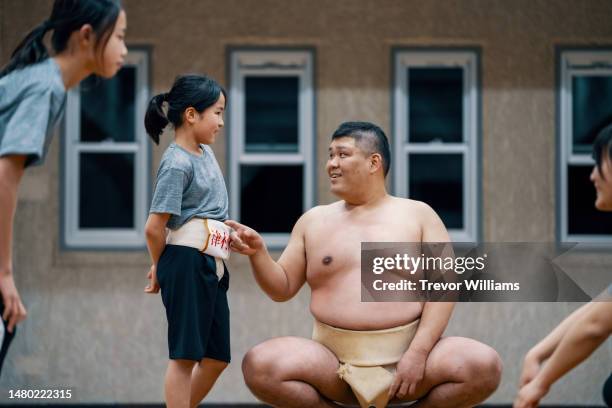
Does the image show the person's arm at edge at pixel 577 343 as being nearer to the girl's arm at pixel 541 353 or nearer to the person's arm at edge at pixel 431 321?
the girl's arm at pixel 541 353

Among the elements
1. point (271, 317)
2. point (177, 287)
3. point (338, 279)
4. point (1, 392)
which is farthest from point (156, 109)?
point (1, 392)

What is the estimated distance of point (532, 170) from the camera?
6820mm

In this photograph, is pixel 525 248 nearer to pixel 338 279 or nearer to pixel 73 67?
pixel 338 279

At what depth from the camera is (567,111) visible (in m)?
6.85

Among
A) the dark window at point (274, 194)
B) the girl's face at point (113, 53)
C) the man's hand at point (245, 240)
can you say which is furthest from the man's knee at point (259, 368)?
A: the dark window at point (274, 194)

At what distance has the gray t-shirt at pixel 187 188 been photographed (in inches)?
146

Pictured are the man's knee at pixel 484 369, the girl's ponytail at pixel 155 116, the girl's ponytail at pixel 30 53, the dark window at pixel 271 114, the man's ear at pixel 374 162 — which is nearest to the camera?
the girl's ponytail at pixel 30 53

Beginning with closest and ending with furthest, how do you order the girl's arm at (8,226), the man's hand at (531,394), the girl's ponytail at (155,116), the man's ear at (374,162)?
the man's hand at (531,394), the girl's arm at (8,226), the girl's ponytail at (155,116), the man's ear at (374,162)

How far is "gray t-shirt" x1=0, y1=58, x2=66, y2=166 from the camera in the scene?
2.97 m

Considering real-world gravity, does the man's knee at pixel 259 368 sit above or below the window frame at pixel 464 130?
below

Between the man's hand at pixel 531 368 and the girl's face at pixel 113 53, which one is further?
the girl's face at pixel 113 53

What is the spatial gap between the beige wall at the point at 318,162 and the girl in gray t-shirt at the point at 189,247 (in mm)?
2832

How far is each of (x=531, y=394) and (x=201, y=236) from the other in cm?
150

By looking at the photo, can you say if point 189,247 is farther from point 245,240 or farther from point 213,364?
point 213,364
